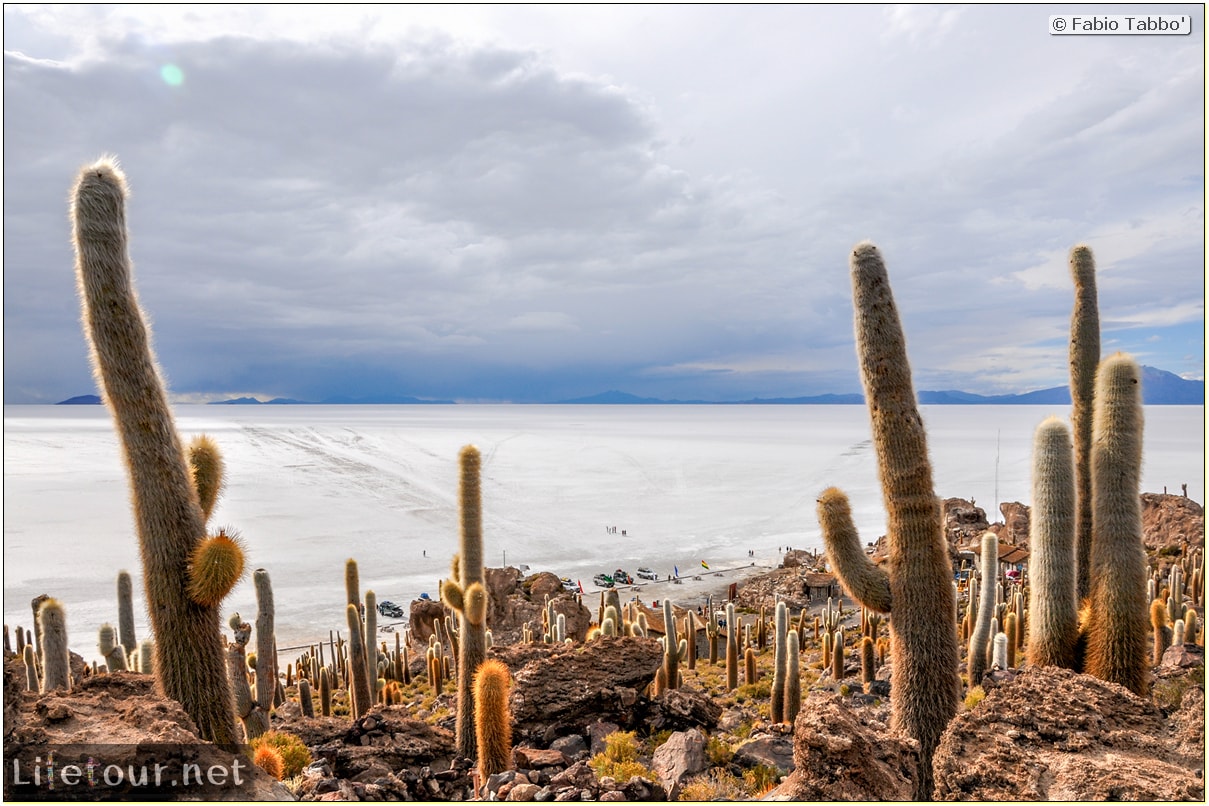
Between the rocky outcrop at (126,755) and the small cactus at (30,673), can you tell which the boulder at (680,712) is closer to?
the rocky outcrop at (126,755)

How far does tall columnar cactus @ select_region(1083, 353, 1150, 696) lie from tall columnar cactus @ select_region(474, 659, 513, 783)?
6.41 m

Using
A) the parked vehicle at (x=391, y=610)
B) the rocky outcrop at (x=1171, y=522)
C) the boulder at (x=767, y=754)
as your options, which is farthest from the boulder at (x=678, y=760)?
the rocky outcrop at (x=1171, y=522)

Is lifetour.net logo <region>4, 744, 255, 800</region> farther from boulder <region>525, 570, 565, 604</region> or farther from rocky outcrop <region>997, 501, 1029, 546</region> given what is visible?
rocky outcrop <region>997, 501, 1029, 546</region>

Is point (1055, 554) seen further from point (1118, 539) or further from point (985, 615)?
point (985, 615)

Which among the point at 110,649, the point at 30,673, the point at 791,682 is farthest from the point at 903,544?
the point at 30,673

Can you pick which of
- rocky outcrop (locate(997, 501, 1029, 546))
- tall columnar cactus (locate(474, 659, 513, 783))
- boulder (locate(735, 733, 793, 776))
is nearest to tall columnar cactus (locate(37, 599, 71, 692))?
tall columnar cactus (locate(474, 659, 513, 783))

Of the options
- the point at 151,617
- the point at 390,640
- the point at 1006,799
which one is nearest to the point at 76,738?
the point at 151,617

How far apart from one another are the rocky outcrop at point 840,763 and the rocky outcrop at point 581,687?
4.10 m

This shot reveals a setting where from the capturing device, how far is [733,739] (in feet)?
31.3

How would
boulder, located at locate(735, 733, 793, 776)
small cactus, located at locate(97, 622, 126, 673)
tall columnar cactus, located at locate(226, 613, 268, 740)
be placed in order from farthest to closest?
small cactus, located at locate(97, 622, 126, 673) → tall columnar cactus, located at locate(226, 613, 268, 740) → boulder, located at locate(735, 733, 793, 776)

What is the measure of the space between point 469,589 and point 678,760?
340cm

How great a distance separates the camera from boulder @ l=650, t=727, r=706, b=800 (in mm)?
7213

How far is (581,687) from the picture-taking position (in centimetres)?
920

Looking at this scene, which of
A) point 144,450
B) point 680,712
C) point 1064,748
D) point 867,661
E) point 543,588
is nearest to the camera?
point 1064,748
